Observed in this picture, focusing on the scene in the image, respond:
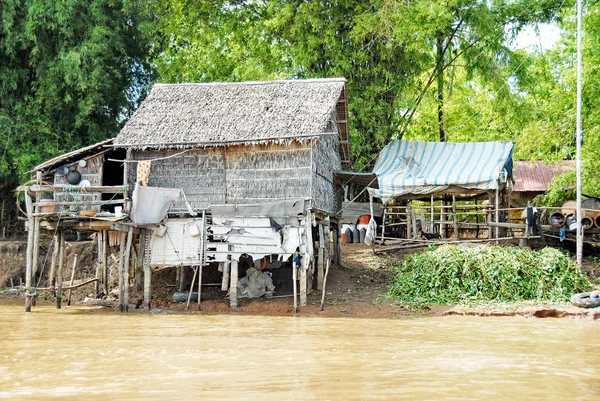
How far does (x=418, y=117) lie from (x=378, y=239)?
11252mm

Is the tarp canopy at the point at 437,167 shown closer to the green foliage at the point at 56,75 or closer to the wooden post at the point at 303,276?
the wooden post at the point at 303,276

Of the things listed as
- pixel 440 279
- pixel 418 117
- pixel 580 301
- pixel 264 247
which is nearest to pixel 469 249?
pixel 440 279

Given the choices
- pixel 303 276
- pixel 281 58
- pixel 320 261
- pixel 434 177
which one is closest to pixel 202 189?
pixel 303 276

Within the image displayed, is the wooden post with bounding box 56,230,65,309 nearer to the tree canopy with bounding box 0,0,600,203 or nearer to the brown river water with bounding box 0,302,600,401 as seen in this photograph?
the brown river water with bounding box 0,302,600,401

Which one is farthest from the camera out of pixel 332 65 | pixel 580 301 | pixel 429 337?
pixel 332 65

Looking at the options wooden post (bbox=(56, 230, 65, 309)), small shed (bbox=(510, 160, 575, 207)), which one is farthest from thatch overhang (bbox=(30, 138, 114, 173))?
small shed (bbox=(510, 160, 575, 207))

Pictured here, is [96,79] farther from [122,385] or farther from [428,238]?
[122,385]

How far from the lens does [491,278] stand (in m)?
15.3

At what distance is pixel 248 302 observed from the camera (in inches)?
630

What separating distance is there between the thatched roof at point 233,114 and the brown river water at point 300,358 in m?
4.16

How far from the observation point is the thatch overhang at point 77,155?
15680 mm

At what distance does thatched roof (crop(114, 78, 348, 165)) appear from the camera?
15492mm

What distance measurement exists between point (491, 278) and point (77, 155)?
32.8 feet

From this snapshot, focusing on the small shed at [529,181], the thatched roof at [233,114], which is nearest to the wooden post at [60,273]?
the thatched roof at [233,114]
